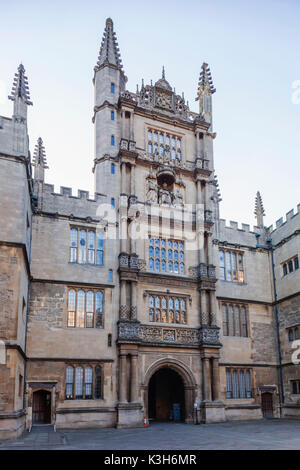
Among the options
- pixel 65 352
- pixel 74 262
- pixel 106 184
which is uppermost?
pixel 106 184

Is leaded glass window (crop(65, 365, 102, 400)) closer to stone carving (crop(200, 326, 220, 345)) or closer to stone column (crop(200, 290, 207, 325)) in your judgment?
stone carving (crop(200, 326, 220, 345))

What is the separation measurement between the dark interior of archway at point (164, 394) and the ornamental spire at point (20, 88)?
20062 mm

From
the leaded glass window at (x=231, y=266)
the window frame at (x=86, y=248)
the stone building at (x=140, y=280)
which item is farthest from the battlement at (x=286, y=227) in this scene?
the window frame at (x=86, y=248)

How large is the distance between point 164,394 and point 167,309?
7.80 meters

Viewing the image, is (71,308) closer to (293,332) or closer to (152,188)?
(152,188)

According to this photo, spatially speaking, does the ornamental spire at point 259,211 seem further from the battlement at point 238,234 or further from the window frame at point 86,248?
the window frame at point 86,248

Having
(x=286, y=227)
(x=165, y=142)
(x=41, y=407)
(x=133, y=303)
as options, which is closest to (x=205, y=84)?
(x=165, y=142)

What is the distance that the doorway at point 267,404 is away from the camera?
1198 inches

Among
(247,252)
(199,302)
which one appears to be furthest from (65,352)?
(247,252)

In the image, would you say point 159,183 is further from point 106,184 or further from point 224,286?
point 224,286

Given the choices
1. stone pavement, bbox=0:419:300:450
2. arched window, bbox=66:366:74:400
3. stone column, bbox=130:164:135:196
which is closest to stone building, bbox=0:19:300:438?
arched window, bbox=66:366:74:400

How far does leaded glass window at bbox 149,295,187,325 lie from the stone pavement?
675 cm
